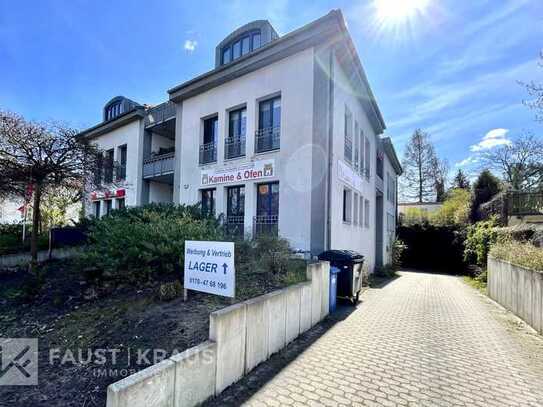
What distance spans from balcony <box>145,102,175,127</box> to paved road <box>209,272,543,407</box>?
13899mm

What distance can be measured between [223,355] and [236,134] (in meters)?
10.6

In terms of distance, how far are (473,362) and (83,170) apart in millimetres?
10116

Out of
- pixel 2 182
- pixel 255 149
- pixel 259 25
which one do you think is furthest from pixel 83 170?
pixel 259 25

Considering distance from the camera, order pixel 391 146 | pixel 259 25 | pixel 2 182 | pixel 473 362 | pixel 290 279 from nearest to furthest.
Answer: pixel 473 362, pixel 290 279, pixel 2 182, pixel 259 25, pixel 391 146

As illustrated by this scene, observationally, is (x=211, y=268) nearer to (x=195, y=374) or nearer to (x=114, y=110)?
(x=195, y=374)

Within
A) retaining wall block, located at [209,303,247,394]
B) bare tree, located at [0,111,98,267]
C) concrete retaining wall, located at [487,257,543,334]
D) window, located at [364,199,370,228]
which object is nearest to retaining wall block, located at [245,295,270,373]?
retaining wall block, located at [209,303,247,394]

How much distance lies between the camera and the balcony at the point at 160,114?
658 inches

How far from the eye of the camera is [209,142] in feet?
46.8

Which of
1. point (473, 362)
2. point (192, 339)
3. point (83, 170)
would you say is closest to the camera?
point (192, 339)

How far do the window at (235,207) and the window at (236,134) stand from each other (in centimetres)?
142

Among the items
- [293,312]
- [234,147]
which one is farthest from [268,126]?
[293,312]

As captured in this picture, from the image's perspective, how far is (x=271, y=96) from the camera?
12008 millimetres

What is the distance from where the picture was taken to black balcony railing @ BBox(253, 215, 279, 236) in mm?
11414

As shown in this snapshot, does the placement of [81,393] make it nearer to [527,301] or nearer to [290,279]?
[290,279]
